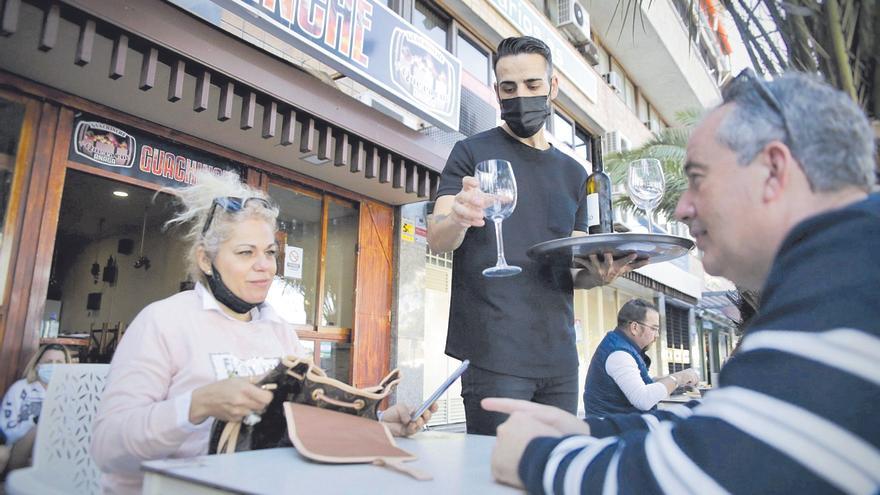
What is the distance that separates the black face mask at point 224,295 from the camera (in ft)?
6.84

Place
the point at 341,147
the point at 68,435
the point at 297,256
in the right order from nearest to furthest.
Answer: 1. the point at 68,435
2. the point at 341,147
3. the point at 297,256

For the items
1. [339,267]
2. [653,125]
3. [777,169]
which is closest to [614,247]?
[777,169]

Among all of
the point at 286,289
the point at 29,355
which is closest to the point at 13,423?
the point at 29,355

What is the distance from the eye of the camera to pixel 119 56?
3.88 metres

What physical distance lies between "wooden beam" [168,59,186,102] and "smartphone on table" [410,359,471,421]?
3.57 meters

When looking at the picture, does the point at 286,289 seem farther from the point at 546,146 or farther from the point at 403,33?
the point at 546,146

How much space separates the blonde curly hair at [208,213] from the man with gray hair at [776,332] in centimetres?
150

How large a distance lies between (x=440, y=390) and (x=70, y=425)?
1.93m

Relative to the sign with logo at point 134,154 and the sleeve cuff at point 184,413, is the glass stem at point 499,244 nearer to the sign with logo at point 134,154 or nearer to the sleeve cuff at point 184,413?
the sleeve cuff at point 184,413

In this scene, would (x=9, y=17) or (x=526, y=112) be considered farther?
(x=9, y=17)

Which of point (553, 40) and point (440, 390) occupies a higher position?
point (553, 40)

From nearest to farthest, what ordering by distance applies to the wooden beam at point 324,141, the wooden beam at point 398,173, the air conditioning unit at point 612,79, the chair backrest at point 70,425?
the chair backrest at point 70,425
the wooden beam at point 324,141
the wooden beam at point 398,173
the air conditioning unit at point 612,79

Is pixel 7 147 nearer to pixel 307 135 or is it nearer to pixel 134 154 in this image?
pixel 134 154

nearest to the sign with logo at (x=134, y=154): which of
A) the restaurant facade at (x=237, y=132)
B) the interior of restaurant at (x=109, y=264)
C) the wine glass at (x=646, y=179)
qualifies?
the restaurant facade at (x=237, y=132)
